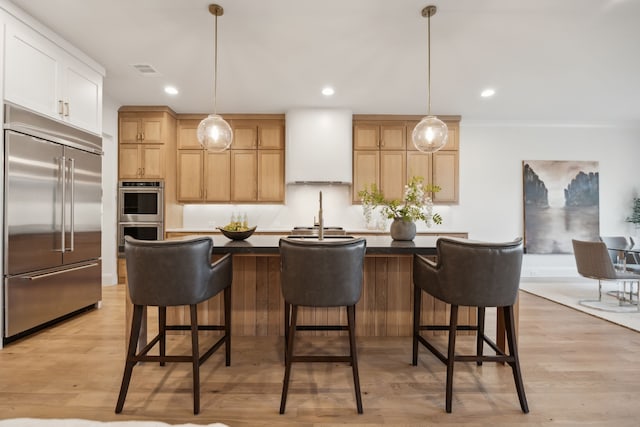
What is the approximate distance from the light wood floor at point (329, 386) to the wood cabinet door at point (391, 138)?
317 centimetres

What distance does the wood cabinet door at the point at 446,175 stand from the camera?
5.16 metres

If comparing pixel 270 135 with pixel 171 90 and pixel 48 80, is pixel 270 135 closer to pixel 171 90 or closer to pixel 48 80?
pixel 171 90

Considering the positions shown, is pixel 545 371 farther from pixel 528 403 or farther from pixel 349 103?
pixel 349 103

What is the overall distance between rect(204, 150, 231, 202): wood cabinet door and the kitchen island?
252 centimetres

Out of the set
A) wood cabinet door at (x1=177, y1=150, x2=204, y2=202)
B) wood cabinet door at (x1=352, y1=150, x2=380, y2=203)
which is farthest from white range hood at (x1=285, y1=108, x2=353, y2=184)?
wood cabinet door at (x1=177, y1=150, x2=204, y2=202)

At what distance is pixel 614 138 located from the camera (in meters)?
5.59

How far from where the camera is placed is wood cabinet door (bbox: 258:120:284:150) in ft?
16.9

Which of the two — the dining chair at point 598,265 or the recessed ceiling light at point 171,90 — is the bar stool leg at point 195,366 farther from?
the dining chair at point 598,265

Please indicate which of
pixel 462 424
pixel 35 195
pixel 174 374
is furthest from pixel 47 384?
pixel 462 424

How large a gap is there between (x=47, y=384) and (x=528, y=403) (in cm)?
296

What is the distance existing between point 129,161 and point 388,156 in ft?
12.9

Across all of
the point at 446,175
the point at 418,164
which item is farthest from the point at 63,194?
the point at 446,175

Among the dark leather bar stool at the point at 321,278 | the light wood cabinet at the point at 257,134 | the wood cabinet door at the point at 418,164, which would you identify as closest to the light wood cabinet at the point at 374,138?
the wood cabinet door at the point at 418,164

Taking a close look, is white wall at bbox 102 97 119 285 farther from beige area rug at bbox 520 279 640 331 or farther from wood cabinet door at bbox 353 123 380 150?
beige area rug at bbox 520 279 640 331
